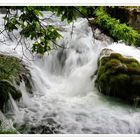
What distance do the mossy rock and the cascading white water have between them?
5.5 inches

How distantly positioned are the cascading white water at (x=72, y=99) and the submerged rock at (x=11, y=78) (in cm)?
14

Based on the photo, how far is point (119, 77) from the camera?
470 cm

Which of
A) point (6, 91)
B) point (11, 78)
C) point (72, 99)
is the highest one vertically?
point (11, 78)

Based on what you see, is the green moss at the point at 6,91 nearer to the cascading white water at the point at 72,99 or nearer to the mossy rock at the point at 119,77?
the cascading white water at the point at 72,99

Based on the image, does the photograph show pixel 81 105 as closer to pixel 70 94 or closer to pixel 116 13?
pixel 70 94

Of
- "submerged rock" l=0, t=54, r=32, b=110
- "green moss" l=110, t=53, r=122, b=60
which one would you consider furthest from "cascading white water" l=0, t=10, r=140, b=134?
"green moss" l=110, t=53, r=122, b=60

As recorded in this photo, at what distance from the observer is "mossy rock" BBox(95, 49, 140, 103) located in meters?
4.63

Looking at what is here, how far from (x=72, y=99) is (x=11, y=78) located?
0.87 metres

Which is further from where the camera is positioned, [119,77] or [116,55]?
[116,55]

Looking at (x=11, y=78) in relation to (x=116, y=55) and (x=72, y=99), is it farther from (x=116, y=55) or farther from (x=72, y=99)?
(x=116, y=55)

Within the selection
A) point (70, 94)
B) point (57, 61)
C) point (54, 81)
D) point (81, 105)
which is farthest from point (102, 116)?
point (57, 61)

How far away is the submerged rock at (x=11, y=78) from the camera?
3.97 m

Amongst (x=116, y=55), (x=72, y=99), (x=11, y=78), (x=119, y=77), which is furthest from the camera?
(x=116, y=55)

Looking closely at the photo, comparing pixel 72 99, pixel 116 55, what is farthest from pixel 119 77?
pixel 72 99
